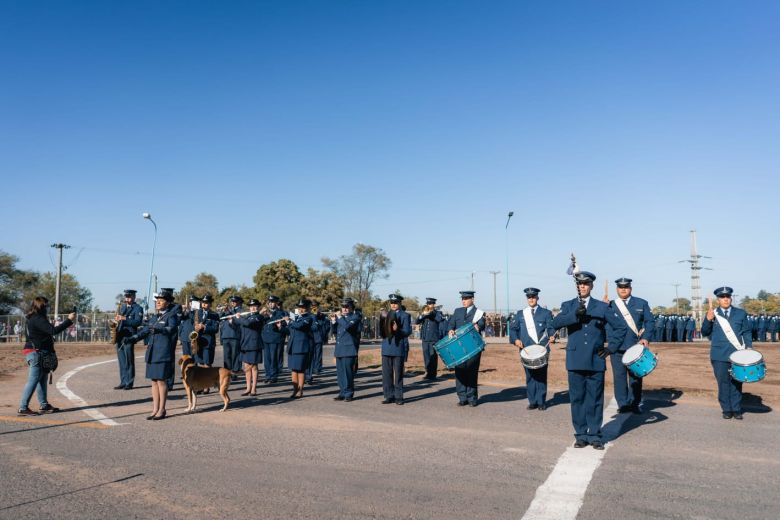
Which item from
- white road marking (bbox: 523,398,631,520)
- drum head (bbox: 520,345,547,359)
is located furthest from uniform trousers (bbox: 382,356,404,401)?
white road marking (bbox: 523,398,631,520)

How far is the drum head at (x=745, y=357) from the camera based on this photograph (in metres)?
9.13

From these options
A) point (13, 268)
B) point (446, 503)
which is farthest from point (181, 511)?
point (13, 268)

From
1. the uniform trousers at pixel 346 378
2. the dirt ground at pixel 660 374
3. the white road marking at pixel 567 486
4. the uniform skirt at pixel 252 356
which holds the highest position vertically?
the uniform skirt at pixel 252 356

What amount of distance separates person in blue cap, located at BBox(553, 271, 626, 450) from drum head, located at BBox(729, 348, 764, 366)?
9.62ft

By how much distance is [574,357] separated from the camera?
24.9ft

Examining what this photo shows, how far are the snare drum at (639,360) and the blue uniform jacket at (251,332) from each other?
718 cm

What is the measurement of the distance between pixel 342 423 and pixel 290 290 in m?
52.7

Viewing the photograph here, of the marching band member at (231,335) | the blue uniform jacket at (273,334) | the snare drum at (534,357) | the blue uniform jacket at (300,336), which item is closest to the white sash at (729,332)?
the snare drum at (534,357)

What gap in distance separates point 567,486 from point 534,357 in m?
4.16

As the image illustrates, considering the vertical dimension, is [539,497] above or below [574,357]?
below

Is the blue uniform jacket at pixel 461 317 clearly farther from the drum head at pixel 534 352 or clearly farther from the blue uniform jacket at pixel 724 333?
the blue uniform jacket at pixel 724 333

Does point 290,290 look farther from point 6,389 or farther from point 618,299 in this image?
point 618,299

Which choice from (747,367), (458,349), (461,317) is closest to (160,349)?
(458,349)

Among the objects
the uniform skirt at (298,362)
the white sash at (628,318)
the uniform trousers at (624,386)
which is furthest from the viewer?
the uniform skirt at (298,362)
